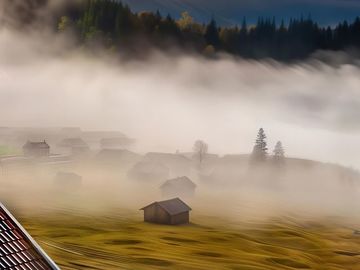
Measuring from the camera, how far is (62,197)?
1099 cm

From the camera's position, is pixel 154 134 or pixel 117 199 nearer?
pixel 117 199

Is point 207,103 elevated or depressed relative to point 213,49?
depressed

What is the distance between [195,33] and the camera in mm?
12453

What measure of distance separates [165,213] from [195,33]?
386 cm

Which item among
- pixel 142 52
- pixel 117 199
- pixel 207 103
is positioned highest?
pixel 142 52

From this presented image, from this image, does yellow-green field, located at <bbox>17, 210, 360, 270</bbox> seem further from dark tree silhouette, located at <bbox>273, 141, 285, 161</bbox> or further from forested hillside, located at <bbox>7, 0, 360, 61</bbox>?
forested hillside, located at <bbox>7, 0, 360, 61</bbox>

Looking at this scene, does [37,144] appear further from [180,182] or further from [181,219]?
[181,219]

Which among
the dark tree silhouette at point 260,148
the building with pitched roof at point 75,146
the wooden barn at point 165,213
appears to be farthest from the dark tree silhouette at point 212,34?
the wooden barn at point 165,213

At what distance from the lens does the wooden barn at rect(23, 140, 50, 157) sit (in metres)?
11.5

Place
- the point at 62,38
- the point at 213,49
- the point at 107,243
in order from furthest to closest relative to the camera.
A: the point at 213,49
the point at 62,38
the point at 107,243

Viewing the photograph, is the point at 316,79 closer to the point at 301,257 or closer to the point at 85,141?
the point at 301,257

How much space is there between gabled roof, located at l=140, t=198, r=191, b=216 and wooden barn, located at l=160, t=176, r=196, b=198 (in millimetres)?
319

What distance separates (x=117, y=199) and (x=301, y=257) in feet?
11.3

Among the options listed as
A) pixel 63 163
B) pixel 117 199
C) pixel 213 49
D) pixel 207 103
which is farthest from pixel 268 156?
pixel 63 163
